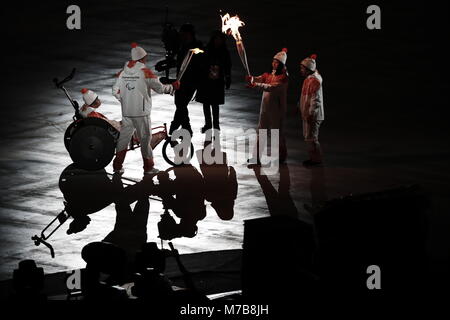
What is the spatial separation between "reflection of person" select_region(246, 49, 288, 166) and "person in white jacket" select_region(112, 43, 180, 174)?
1632mm

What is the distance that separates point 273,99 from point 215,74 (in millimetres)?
1380

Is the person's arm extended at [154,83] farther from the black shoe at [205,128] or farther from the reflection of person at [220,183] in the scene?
the black shoe at [205,128]

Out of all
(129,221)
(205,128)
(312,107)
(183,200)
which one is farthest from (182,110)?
(129,221)

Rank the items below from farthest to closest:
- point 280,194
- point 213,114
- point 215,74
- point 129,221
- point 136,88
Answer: point 213,114 → point 215,74 → point 136,88 → point 280,194 → point 129,221

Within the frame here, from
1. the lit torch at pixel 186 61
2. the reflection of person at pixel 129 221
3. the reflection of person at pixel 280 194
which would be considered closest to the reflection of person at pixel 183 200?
the reflection of person at pixel 129 221

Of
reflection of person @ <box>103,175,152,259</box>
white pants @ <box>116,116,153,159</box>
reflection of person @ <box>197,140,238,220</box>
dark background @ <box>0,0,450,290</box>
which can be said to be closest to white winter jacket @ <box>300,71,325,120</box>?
dark background @ <box>0,0,450,290</box>

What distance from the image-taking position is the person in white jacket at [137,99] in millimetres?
20500

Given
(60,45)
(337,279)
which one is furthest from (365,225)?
(60,45)

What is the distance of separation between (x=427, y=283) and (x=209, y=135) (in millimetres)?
9371

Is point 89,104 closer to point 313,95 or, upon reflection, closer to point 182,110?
point 182,110

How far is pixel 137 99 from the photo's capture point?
2059cm

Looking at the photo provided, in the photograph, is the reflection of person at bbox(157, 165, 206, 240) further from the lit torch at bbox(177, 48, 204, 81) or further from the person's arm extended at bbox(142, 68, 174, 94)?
the lit torch at bbox(177, 48, 204, 81)

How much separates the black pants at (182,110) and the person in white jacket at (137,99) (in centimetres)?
143
